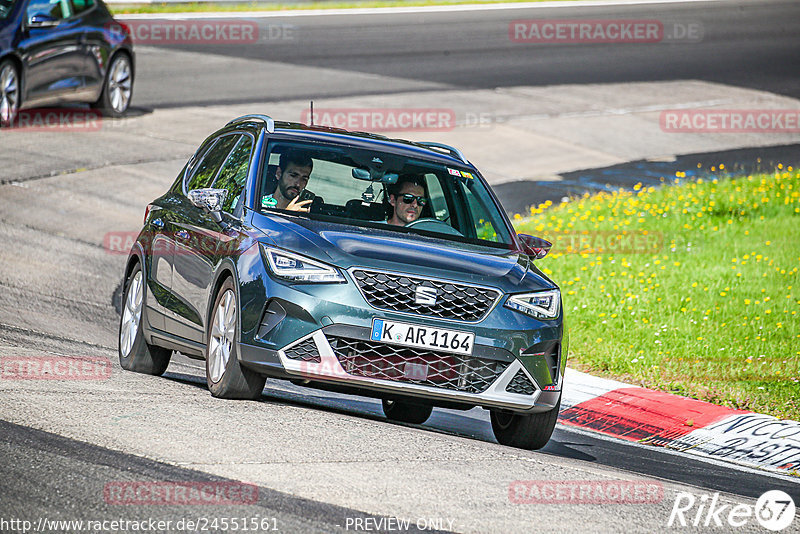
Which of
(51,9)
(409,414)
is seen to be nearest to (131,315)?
(409,414)

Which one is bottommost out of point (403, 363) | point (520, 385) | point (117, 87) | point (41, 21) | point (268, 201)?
point (117, 87)


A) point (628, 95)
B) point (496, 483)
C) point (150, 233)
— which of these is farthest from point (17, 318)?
point (628, 95)

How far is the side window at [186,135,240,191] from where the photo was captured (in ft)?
29.9

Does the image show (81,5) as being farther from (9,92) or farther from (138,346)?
(138,346)

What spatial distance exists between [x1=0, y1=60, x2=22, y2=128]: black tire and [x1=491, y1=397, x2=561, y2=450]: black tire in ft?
36.8

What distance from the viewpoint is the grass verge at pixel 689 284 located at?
11047 millimetres

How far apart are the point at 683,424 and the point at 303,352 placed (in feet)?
12.2

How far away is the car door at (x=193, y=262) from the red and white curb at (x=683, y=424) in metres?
3.13

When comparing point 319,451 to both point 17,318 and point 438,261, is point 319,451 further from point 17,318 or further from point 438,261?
point 17,318

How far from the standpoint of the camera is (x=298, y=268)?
7305 millimetres

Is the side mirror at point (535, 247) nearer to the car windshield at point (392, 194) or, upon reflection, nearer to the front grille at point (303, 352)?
the car windshield at point (392, 194)

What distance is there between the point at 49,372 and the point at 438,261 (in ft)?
8.58

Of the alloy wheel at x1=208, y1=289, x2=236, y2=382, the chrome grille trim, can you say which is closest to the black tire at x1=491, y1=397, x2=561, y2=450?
the chrome grille trim

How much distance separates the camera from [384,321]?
23.6 ft
